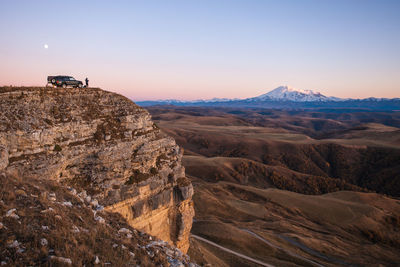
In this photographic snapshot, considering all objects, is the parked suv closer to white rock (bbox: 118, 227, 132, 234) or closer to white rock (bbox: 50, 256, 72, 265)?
white rock (bbox: 118, 227, 132, 234)

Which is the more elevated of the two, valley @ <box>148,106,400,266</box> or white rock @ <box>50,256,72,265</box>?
white rock @ <box>50,256,72,265</box>

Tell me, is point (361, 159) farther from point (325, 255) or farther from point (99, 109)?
point (99, 109)

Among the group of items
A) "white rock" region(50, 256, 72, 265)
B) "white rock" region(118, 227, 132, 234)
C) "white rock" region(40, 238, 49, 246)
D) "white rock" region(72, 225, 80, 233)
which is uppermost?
"white rock" region(40, 238, 49, 246)

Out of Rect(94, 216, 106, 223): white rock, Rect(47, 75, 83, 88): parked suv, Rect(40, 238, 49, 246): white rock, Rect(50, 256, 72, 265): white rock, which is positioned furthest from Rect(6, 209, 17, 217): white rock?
Rect(47, 75, 83, 88): parked suv

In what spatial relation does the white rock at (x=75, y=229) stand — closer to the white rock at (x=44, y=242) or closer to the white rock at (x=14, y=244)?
the white rock at (x=44, y=242)

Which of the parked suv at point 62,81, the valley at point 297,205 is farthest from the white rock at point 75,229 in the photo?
the valley at point 297,205

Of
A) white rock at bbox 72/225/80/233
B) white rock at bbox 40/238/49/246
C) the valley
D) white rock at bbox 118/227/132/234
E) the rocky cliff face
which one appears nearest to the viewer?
white rock at bbox 40/238/49/246

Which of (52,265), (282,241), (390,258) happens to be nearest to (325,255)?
(282,241)

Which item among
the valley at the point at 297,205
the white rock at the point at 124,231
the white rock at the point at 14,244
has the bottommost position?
the valley at the point at 297,205

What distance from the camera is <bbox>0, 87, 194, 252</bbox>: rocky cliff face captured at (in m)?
15.5

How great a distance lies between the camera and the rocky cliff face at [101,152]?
15484mm

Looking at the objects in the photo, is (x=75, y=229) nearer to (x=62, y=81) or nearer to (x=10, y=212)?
(x=10, y=212)

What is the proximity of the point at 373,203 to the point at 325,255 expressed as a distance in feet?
107

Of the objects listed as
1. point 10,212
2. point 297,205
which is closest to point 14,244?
point 10,212
